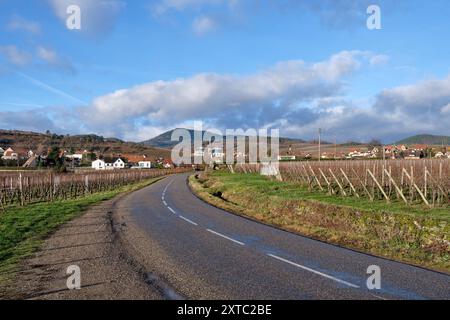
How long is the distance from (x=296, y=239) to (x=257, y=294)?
6.43 metres

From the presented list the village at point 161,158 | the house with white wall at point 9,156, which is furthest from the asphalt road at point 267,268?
the house with white wall at point 9,156

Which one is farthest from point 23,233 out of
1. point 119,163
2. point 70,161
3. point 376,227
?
point 119,163

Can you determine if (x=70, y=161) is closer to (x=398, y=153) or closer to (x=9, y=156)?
(x=9, y=156)

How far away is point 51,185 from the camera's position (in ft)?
150

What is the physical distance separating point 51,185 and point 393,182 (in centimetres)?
3485

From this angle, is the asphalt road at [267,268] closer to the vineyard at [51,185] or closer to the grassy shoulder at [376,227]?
the grassy shoulder at [376,227]

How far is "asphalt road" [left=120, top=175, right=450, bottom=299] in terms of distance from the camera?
7457 millimetres

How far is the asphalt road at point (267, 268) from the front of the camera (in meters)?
7.46

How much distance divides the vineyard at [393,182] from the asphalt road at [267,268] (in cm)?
970

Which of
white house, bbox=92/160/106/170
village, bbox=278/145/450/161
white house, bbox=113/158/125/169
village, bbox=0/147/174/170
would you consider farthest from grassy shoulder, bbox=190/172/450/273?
white house, bbox=113/158/125/169

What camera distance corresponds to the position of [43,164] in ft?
343
